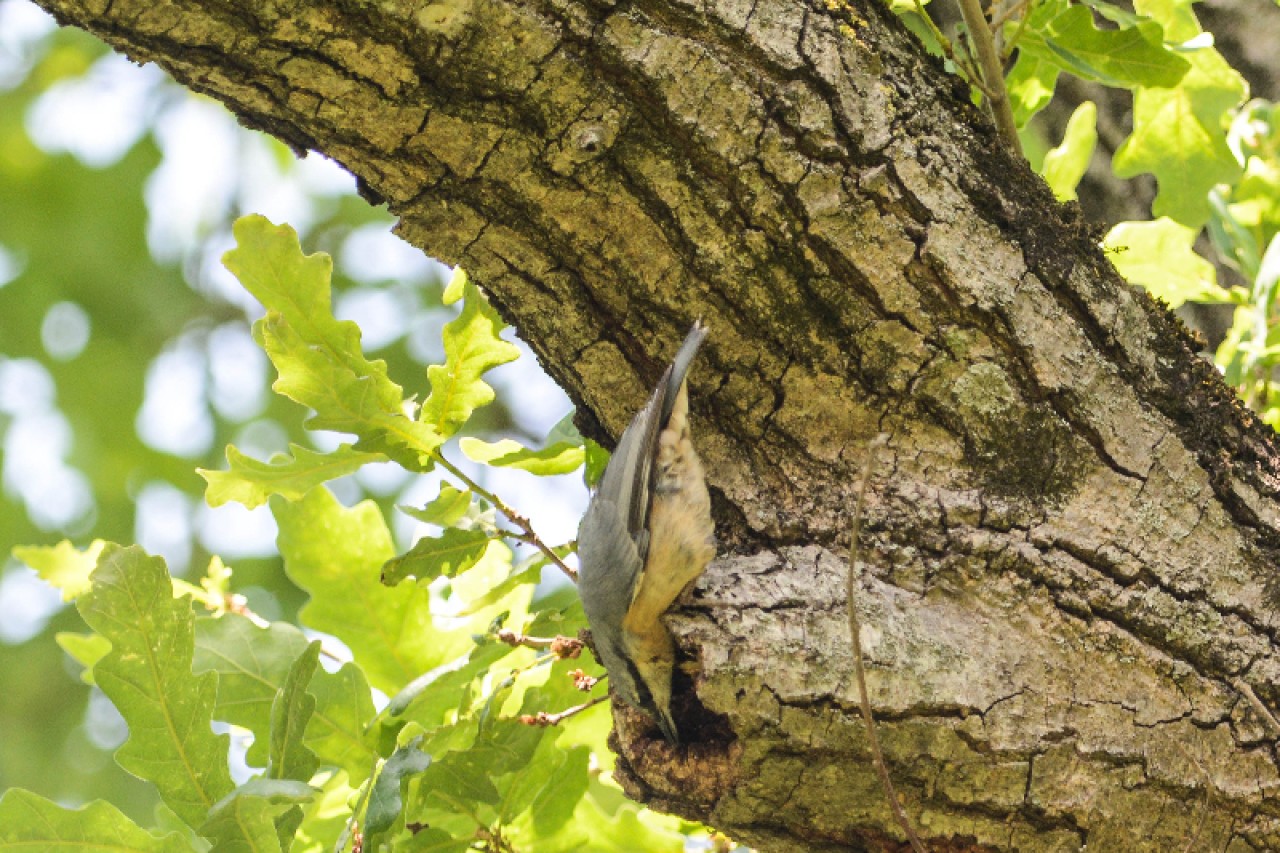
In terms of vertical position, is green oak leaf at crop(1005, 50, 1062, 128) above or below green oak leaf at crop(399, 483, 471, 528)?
above

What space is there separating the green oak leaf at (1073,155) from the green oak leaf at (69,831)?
1932 millimetres

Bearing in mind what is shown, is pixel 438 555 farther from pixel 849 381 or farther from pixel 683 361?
pixel 849 381

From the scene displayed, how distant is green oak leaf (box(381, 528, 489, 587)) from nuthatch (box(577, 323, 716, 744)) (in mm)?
174

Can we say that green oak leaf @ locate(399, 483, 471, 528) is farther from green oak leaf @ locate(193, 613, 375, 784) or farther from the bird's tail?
the bird's tail

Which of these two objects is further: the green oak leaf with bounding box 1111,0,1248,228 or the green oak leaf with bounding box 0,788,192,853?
the green oak leaf with bounding box 1111,0,1248,228

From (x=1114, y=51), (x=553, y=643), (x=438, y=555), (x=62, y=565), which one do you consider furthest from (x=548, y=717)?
(x=1114, y=51)

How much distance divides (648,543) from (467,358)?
41 centimetres

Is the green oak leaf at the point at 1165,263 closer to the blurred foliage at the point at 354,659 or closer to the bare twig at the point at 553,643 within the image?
the blurred foliage at the point at 354,659

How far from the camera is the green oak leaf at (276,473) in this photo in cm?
173

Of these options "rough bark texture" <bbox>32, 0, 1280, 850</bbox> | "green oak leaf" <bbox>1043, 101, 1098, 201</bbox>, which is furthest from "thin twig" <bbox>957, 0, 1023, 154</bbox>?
"green oak leaf" <bbox>1043, 101, 1098, 201</bbox>

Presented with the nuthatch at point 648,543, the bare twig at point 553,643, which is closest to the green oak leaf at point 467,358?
the nuthatch at point 648,543

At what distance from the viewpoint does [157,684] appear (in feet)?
4.92

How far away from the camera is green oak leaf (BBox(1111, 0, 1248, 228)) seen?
7.33 feet

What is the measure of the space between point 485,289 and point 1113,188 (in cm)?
219
